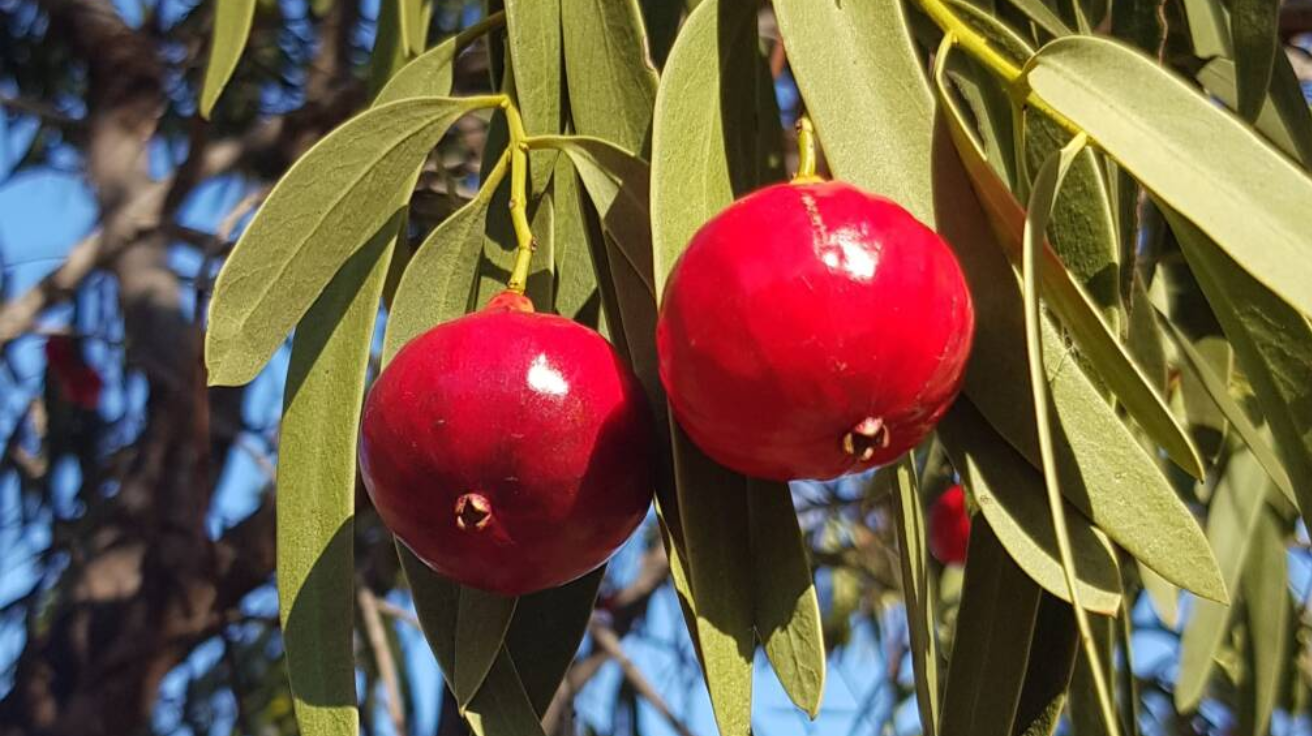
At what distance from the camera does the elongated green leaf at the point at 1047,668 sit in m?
0.97

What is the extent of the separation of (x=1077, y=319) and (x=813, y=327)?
16 cm

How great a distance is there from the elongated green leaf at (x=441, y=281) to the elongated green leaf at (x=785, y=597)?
0.26 m

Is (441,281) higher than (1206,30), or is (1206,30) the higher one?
(441,281)

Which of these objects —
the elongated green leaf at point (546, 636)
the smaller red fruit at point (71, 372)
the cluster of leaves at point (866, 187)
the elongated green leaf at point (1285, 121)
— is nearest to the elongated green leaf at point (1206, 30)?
the elongated green leaf at point (1285, 121)

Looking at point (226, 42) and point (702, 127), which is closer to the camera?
point (702, 127)

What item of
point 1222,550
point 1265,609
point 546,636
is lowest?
point 1265,609

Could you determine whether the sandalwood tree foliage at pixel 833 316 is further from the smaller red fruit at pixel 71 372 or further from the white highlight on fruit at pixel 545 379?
the smaller red fruit at pixel 71 372

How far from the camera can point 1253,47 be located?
1.31m

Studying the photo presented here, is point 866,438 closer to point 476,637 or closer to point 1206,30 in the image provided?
point 476,637

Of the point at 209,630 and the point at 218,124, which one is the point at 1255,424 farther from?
the point at 218,124

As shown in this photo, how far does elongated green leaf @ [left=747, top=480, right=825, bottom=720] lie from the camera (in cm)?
83

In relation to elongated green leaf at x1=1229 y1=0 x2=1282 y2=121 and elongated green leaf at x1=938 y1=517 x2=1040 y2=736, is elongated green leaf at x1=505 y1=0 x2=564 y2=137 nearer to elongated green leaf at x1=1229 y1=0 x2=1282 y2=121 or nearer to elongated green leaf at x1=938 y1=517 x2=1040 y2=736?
elongated green leaf at x1=938 y1=517 x2=1040 y2=736

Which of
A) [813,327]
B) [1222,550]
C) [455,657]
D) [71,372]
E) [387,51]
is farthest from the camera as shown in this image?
[71,372]

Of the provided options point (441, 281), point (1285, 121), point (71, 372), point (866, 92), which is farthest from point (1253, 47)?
point (71, 372)
